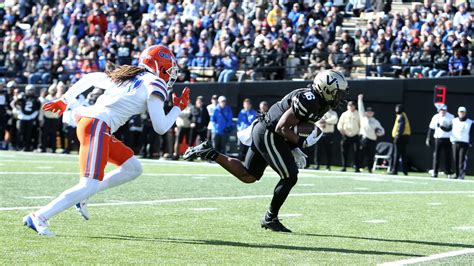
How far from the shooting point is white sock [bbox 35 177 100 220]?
7.83 meters

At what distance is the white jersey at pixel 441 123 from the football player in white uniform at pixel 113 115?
42.9 feet

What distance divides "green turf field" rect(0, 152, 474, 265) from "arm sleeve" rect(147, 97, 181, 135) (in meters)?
0.86

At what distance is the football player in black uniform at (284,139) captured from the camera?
8789mm

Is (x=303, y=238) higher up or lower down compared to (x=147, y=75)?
lower down

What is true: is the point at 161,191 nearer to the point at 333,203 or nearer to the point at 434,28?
the point at 333,203

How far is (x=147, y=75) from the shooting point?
8172 millimetres

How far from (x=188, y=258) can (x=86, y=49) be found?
74.3 ft

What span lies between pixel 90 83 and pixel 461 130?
1342 cm

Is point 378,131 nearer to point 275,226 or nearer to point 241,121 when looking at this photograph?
point 241,121

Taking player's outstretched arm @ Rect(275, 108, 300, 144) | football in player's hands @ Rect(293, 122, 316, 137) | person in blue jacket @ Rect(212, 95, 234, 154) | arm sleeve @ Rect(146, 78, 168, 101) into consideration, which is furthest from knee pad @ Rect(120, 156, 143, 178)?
person in blue jacket @ Rect(212, 95, 234, 154)

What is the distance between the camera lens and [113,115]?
8.14 m

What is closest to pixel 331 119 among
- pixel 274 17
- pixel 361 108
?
pixel 361 108

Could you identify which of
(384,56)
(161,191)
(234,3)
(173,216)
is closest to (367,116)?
(384,56)

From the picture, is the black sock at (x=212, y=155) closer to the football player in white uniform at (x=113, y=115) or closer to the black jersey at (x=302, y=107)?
the black jersey at (x=302, y=107)
